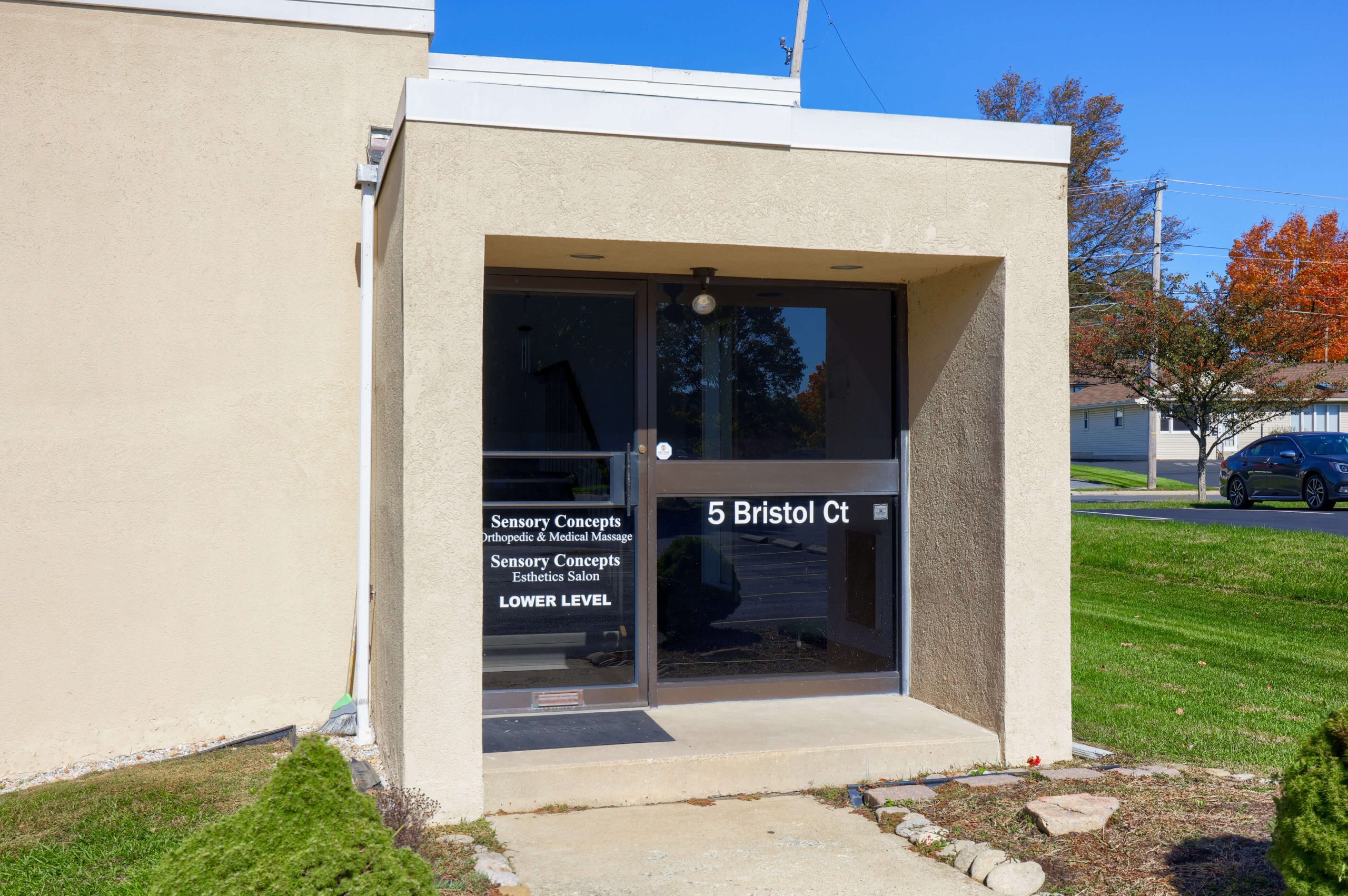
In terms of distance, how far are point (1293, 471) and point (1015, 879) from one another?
18744mm

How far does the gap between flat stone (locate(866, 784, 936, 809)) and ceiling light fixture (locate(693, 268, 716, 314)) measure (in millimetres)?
2801

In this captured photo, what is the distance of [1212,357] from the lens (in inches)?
885

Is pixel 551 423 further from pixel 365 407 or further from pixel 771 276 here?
pixel 771 276

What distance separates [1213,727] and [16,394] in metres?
7.28

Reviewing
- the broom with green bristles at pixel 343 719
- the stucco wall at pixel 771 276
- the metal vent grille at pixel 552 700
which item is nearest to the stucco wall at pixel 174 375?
the broom with green bristles at pixel 343 719

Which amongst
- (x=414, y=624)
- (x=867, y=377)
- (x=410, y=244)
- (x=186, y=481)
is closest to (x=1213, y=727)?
(x=867, y=377)

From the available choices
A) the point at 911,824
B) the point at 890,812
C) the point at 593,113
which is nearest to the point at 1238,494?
the point at 890,812

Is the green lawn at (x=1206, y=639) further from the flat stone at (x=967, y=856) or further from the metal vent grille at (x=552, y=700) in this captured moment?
the metal vent grille at (x=552, y=700)

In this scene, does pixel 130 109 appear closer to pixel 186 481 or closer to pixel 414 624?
pixel 186 481

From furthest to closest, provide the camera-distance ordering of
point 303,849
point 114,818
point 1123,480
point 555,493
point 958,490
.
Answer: point 1123,480 → point 555,493 → point 958,490 → point 114,818 → point 303,849

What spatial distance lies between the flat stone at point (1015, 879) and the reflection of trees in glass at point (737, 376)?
115 inches

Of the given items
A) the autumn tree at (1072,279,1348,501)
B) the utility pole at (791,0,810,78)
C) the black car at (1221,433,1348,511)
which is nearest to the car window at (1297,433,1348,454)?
the black car at (1221,433,1348,511)

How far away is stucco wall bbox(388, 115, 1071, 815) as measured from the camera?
484 centimetres

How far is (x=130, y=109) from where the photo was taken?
6.41m
